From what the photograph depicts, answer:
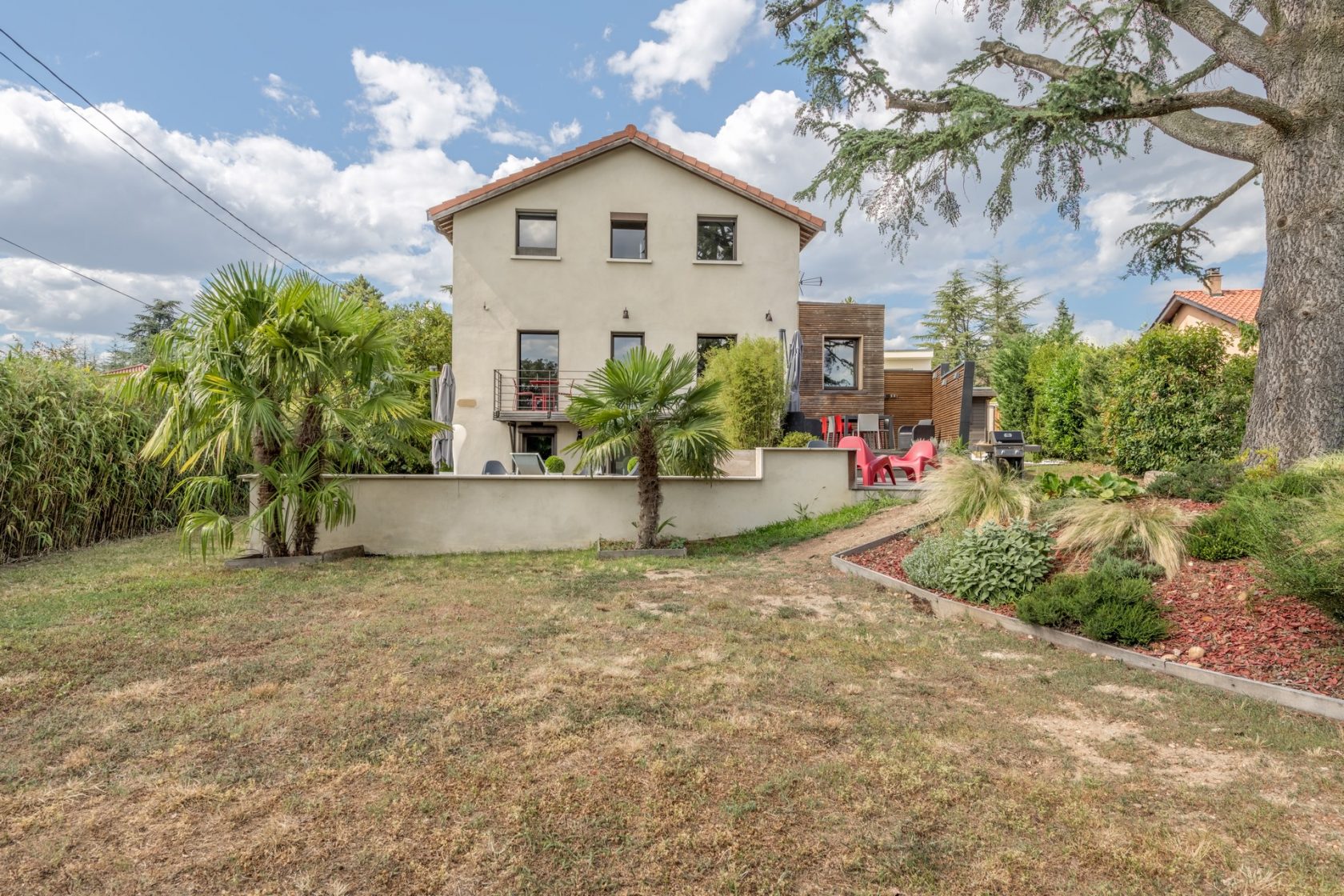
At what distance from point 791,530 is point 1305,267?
→ 6696 millimetres

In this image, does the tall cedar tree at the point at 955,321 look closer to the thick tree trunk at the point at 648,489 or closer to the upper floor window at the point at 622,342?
the upper floor window at the point at 622,342

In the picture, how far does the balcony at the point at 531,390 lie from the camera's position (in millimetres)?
16562

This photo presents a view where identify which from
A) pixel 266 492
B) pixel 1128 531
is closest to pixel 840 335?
pixel 1128 531

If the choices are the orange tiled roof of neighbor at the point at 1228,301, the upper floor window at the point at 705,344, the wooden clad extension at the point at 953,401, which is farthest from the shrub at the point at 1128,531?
the orange tiled roof of neighbor at the point at 1228,301

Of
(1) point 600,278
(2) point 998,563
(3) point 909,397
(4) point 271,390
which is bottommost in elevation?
(2) point 998,563

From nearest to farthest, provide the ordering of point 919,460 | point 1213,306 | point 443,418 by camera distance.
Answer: point 919,460 → point 443,418 → point 1213,306

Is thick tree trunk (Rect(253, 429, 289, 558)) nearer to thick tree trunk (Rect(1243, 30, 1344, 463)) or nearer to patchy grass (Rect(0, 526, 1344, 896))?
patchy grass (Rect(0, 526, 1344, 896))

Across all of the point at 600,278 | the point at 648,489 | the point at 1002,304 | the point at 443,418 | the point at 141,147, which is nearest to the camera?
the point at 648,489

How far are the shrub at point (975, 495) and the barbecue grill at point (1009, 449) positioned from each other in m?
1.75

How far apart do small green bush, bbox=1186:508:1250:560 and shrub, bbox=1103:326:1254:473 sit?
4.45 meters

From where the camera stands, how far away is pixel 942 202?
10.8 metres

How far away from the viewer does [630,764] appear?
9.39ft

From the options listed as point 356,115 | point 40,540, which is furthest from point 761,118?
point 40,540

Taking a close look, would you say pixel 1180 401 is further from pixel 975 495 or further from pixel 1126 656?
pixel 1126 656
